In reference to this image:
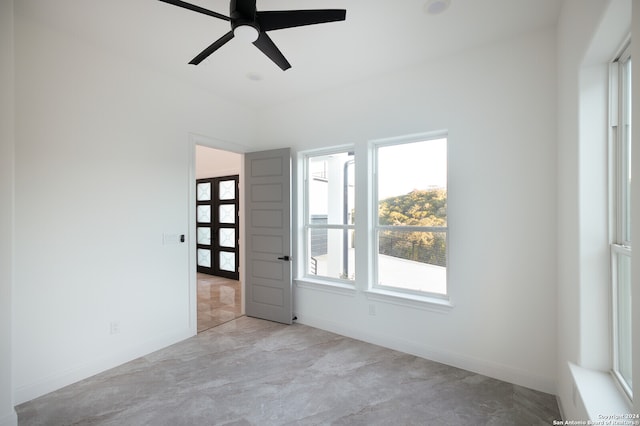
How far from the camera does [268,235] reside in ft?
13.3

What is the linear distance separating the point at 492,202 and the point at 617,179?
106 centimetres

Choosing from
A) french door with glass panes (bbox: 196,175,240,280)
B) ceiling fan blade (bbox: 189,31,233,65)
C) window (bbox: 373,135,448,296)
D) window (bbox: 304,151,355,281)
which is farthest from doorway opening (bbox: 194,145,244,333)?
ceiling fan blade (bbox: 189,31,233,65)

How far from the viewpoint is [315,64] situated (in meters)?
3.07

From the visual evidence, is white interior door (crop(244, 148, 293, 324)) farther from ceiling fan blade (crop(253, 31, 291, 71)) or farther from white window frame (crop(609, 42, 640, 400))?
white window frame (crop(609, 42, 640, 400))

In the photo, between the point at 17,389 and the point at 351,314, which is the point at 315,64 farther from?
the point at 17,389

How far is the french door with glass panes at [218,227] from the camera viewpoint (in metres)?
6.69

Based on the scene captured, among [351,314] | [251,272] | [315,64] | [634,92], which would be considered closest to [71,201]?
[251,272]

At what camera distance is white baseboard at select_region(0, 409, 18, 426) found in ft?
6.21

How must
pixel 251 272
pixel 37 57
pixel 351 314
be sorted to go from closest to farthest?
pixel 37 57
pixel 351 314
pixel 251 272

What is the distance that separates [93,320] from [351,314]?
256 cm

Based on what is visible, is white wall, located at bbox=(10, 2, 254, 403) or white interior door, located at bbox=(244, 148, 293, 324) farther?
white interior door, located at bbox=(244, 148, 293, 324)

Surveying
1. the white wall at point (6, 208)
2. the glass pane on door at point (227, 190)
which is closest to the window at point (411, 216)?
the white wall at point (6, 208)

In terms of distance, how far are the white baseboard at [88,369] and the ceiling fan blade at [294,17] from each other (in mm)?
2971

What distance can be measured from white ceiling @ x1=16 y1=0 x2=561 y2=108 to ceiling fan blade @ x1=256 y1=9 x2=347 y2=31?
1.79 ft
